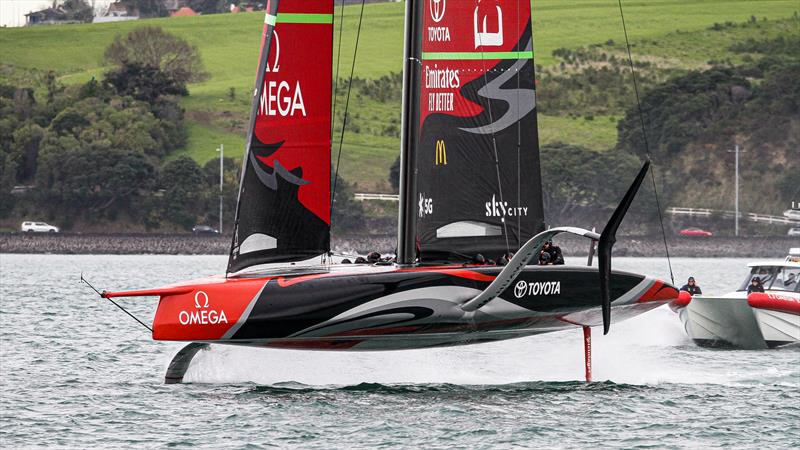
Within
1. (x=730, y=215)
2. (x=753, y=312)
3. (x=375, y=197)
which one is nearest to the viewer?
(x=753, y=312)

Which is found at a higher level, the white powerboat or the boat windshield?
the boat windshield

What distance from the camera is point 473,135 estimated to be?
19578 mm

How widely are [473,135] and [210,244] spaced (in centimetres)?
7007

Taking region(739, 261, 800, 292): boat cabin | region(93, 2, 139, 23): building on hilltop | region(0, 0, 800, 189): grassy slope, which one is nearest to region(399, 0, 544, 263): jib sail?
region(739, 261, 800, 292): boat cabin

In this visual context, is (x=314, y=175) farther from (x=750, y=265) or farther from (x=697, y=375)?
(x=750, y=265)

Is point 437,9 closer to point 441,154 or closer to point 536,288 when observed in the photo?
point 441,154

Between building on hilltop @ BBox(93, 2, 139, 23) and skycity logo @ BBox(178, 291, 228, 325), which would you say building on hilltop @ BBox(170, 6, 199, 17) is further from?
skycity logo @ BBox(178, 291, 228, 325)

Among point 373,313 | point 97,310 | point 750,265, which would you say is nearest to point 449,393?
point 373,313

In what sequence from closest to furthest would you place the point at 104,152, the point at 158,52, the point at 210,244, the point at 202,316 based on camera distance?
the point at 202,316, the point at 210,244, the point at 104,152, the point at 158,52

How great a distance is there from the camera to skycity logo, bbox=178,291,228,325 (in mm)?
17328

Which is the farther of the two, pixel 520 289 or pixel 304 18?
pixel 304 18

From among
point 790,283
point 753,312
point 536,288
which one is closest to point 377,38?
point 790,283

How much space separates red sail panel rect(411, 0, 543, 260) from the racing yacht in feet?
0.06

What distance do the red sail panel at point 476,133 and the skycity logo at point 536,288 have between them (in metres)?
1.70
